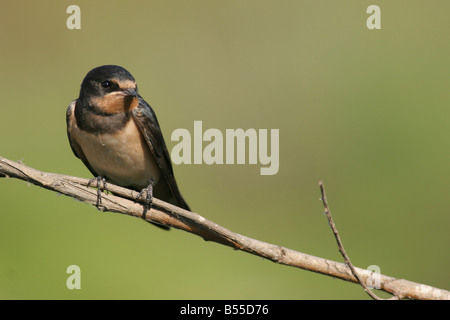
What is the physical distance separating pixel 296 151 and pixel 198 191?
92 centimetres

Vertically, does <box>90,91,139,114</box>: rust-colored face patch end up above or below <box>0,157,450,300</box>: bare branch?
above

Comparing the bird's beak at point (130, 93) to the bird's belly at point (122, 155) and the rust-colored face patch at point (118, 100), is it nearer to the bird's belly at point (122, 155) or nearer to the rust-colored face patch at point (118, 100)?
the rust-colored face patch at point (118, 100)

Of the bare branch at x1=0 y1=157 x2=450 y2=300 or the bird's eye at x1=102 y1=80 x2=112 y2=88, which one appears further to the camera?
the bird's eye at x1=102 y1=80 x2=112 y2=88

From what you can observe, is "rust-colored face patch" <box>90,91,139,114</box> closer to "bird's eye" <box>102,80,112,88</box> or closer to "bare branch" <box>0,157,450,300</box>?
"bird's eye" <box>102,80,112,88</box>

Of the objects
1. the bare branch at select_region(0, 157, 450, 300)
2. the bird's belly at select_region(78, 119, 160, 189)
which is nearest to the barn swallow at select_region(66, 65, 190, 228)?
the bird's belly at select_region(78, 119, 160, 189)

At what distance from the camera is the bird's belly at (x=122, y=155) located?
3369mm

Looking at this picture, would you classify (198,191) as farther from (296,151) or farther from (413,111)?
(413,111)

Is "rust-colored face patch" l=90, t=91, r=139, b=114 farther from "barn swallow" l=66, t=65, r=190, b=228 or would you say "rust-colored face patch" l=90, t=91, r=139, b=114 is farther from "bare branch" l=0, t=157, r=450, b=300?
"bare branch" l=0, t=157, r=450, b=300

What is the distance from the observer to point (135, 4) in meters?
7.47

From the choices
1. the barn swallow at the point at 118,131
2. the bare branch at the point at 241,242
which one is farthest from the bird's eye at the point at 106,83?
the bare branch at the point at 241,242

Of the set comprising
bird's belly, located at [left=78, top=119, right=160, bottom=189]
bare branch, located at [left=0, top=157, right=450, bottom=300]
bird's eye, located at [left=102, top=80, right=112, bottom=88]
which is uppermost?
bird's eye, located at [left=102, top=80, right=112, bottom=88]

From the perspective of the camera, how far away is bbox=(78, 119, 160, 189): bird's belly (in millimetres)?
3369

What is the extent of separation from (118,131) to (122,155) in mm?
112

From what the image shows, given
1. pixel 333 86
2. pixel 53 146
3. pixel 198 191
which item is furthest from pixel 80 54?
pixel 333 86
